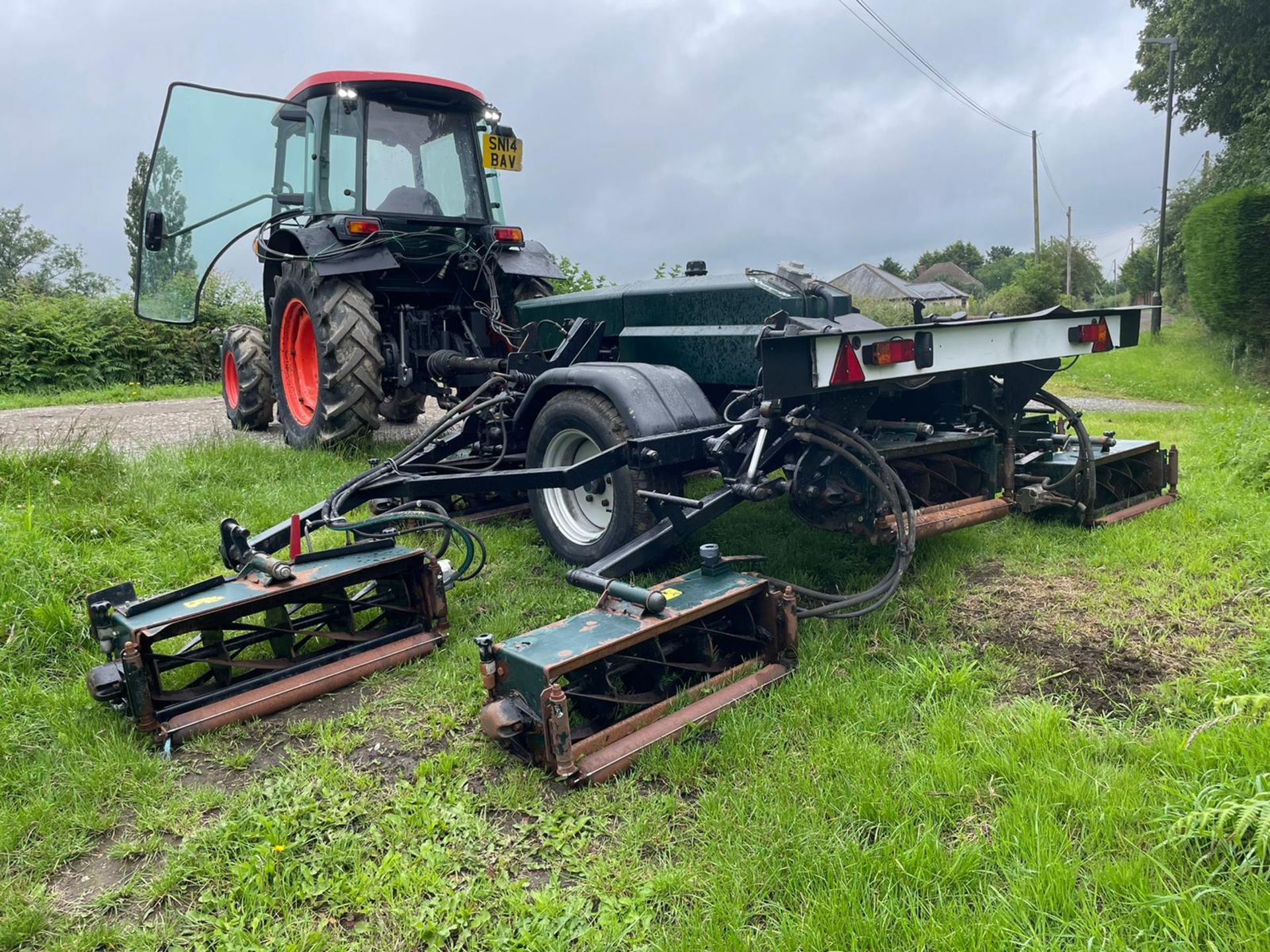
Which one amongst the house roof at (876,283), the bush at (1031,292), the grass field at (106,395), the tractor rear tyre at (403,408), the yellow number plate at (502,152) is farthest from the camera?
the house roof at (876,283)

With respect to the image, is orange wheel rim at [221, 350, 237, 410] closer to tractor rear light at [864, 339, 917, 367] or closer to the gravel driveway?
the gravel driveway

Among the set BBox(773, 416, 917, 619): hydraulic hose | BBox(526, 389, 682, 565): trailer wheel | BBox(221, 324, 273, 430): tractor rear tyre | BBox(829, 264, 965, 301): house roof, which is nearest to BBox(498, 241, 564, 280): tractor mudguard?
BBox(526, 389, 682, 565): trailer wheel

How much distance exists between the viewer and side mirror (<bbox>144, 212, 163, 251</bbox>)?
5188mm

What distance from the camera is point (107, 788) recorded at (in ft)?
7.55

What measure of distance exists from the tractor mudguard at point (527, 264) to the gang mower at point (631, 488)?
0.62 meters

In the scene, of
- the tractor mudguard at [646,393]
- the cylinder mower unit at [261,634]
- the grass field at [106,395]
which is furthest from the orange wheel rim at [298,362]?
the grass field at [106,395]

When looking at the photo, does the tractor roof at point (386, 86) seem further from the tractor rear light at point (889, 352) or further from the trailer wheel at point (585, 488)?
the tractor rear light at point (889, 352)

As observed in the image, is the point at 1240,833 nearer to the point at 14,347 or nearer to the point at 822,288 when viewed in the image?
the point at 822,288

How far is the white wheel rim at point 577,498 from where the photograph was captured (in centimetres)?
383

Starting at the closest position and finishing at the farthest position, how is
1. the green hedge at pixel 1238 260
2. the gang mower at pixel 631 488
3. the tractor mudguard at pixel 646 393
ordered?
the gang mower at pixel 631 488 < the tractor mudguard at pixel 646 393 < the green hedge at pixel 1238 260

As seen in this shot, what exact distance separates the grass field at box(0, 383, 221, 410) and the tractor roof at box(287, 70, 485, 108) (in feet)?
25.7

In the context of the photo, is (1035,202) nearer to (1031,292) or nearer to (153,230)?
(1031,292)

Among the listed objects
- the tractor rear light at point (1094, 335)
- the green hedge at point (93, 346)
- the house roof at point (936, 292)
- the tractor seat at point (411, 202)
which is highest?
the house roof at point (936, 292)

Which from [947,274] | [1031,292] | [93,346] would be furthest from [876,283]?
[93,346]
